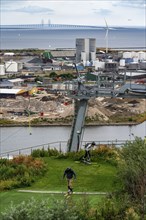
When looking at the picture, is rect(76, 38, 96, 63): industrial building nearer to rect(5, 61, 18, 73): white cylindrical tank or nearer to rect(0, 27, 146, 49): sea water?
rect(5, 61, 18, 73): white cylindrical tank

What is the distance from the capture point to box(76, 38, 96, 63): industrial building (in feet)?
101

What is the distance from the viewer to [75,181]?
4.24m

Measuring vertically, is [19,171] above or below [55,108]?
above

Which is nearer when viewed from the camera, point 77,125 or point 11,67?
point 77,125

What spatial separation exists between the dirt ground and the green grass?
32.1 feet

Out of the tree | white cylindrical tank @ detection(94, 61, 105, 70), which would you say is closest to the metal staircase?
the tree

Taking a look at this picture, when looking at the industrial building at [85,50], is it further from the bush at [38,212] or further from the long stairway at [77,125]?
the bush at [38,212]

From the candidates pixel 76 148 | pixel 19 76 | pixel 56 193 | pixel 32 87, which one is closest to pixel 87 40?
pixel 19 76

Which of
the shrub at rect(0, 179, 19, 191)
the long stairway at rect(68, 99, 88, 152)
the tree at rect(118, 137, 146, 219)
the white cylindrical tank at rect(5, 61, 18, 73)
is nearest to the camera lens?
the tree at rect(118, 137, 146, 219)

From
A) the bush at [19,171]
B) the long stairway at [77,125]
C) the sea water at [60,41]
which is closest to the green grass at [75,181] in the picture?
the bush at [19,171]

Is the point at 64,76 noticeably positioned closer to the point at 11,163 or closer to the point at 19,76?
the point at 19,76

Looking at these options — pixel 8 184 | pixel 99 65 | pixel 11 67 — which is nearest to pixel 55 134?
pixel 8 184

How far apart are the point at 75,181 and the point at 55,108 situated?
38.9 ft

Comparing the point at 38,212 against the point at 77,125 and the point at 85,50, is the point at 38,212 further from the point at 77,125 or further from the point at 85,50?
the point at 85,50
